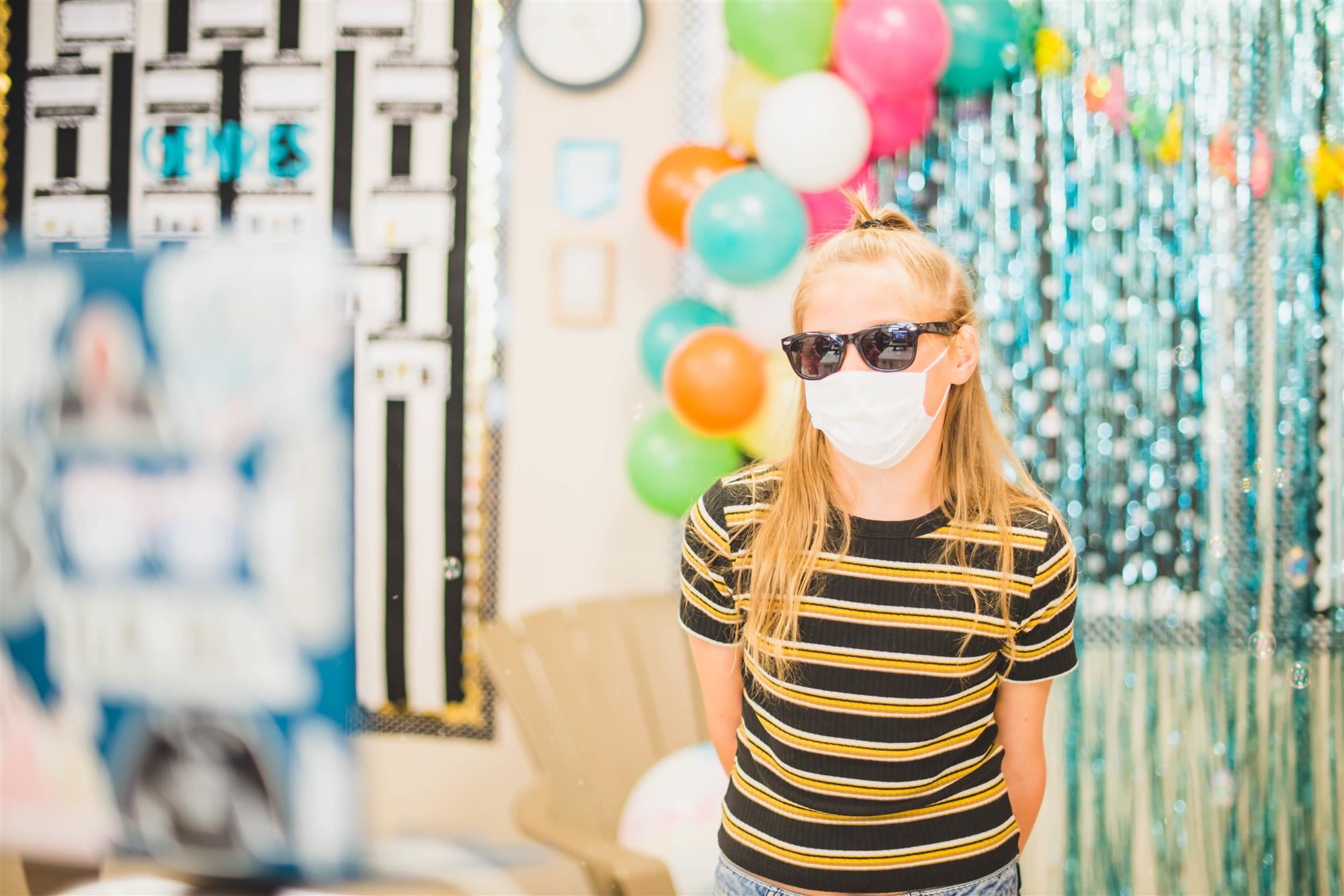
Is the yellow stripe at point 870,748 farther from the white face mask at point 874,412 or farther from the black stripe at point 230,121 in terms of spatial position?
the black stripe at point 230,121

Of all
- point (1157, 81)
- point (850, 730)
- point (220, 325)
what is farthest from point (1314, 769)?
point (220, 325)

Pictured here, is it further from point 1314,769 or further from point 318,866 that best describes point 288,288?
point 1314,769

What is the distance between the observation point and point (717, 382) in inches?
81.7

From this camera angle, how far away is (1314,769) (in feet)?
7.63

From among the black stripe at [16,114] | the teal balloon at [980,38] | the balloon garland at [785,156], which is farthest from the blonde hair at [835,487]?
the black stripe at [16,114]

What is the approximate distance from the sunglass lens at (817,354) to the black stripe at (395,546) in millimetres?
1711

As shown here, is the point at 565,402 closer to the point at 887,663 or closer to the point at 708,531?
the point at 708,531

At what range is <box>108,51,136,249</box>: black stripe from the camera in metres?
2.76

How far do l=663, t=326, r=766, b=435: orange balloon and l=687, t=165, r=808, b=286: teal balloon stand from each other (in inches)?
6.5

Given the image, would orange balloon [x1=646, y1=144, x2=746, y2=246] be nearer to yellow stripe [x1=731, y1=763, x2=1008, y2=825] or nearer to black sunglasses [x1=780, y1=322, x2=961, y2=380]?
black sunglasses [x1=780, y1=322, x2=961, y2=380]

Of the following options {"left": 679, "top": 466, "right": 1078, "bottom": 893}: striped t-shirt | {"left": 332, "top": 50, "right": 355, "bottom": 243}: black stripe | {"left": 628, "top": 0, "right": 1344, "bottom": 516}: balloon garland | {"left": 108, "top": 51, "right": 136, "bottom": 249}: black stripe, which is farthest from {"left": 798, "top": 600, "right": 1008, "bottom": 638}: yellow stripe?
{"left": 108, "top": 51, "right": 136, "bottom": 249}: black stripe

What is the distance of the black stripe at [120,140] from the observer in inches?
109

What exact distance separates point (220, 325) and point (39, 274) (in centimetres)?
44

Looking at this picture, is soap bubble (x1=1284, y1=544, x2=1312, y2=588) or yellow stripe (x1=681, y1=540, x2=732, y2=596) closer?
yellow stripe (x1=681, y1=540, x2=732, y2=596)
